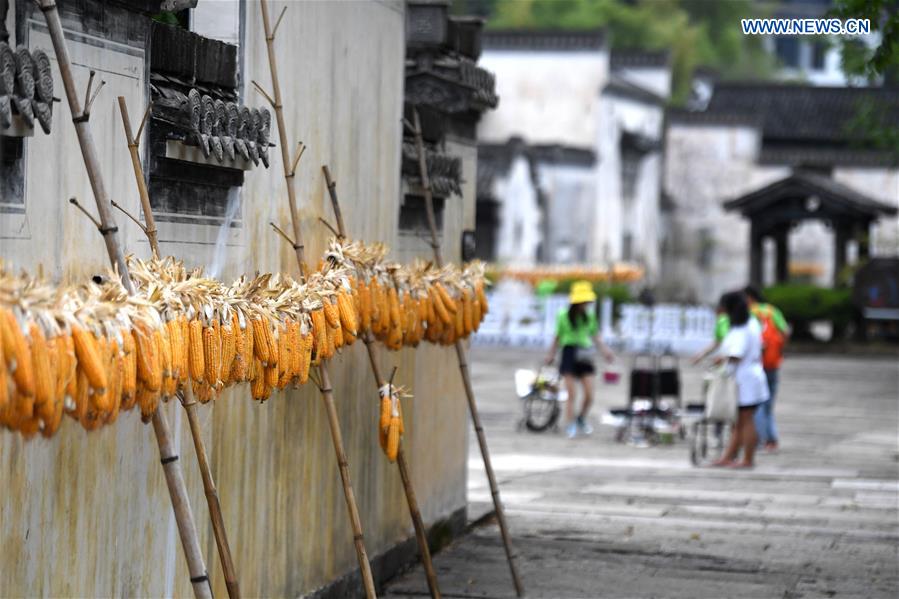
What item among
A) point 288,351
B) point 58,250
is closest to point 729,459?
point 288,351

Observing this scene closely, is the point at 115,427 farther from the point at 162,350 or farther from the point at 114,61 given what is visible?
the point at 114,61

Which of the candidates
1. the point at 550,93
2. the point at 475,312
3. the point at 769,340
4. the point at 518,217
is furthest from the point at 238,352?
the point at 550,93

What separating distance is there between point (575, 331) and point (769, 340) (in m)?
2.43

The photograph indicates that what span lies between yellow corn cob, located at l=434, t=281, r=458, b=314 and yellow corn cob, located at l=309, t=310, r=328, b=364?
7.24 ft

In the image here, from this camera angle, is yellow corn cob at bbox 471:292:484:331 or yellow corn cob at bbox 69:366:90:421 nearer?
yellow corn cob at bbox 69:366:90:421

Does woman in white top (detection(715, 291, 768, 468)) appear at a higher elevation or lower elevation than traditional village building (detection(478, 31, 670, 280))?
lower

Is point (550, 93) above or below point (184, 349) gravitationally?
above

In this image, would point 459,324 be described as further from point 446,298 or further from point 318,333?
point 318,333

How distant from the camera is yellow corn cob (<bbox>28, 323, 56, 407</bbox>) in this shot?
181 inches

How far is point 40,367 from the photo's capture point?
181 inches

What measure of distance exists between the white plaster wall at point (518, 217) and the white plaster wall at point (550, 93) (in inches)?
133

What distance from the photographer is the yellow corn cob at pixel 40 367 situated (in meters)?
4.59

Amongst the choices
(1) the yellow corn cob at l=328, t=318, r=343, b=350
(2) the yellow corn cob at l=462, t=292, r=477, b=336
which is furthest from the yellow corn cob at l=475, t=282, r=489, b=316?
(1) the yellow corn cob at l=328, t=318, r=343, b=350

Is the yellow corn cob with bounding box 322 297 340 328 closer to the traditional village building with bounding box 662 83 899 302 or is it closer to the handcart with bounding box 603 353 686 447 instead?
the handcart with bounding box 603 353 686 447
